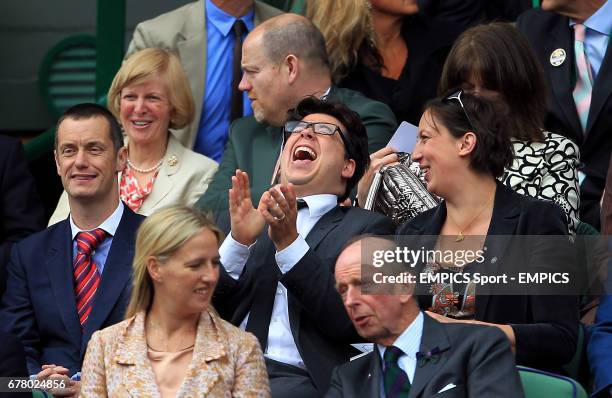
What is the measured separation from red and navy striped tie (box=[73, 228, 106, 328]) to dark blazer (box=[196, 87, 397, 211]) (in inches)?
27.8

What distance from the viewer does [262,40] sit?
23.2 feet

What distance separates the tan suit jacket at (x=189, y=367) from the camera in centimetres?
490

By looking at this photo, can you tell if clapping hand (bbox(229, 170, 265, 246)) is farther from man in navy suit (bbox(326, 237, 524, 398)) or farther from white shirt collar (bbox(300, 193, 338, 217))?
man in navy suit (bbox(326, 237, 524, 398))

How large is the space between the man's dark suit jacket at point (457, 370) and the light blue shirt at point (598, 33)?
2.50 m

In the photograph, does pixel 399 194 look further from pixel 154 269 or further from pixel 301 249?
pixel 154 269

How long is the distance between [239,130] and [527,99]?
5.09 ft

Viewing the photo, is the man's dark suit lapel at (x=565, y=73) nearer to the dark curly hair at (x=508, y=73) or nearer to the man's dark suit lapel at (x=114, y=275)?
the dark curly hair at (x=508, y=73)

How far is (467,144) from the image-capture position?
5.59 metres

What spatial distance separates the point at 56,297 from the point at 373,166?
1.44 metres

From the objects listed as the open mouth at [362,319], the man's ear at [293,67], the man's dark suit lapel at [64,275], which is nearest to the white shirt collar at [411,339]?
the open mouth at [362,319]

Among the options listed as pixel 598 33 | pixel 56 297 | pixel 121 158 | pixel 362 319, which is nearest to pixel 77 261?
pixel 56 297

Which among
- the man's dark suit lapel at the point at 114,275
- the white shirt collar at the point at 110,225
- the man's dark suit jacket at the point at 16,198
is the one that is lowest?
the man's dark suit jacket at the point at 16,198

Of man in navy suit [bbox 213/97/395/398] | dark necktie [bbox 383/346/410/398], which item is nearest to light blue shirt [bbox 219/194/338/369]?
man in navy suit [bbox 213/97/395/398]

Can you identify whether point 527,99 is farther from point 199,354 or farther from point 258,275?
point 199,354
